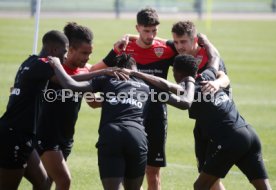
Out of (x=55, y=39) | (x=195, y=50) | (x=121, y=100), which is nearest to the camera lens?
(x=121, y=100)

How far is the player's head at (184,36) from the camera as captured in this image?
10.2m

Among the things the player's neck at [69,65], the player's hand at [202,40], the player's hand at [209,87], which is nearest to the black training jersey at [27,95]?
the player's neck at [69,65]

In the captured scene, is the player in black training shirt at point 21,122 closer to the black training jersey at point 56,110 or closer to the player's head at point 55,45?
the player's head at point 55,45

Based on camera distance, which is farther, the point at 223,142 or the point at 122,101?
the point at 223,142

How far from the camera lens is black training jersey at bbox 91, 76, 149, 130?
8.37 m

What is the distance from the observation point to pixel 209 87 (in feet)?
29.8

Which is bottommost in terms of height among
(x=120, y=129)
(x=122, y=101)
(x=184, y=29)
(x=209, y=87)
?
(x=120, y=129)

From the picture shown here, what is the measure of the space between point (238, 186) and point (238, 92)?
8547 mm

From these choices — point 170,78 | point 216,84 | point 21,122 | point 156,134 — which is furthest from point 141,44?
point 170,78

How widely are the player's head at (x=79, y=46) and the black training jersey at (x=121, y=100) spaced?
107 cm

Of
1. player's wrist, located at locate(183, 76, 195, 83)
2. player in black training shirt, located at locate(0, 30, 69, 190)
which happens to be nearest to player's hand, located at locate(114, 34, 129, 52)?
player's wrist, located at locate(183, 76, 195, 83)

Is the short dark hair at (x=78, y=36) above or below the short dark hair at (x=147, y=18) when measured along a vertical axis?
below

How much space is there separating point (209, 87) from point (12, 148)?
8.35 ft

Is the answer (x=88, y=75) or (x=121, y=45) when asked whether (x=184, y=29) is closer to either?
(x=121, y=45)
